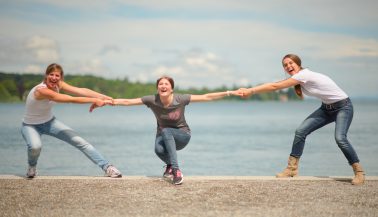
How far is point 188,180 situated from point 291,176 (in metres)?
1.82

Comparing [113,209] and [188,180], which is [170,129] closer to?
[188,180]

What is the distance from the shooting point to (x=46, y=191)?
23.3 ft

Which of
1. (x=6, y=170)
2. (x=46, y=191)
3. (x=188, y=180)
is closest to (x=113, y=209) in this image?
(x=46, y=191)

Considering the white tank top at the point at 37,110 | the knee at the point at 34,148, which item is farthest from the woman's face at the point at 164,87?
the knee at the point at 34,148

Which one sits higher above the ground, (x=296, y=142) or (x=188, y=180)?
(x=296, y=142)

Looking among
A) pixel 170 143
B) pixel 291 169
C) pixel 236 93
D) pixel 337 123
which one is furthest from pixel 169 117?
pixel 337 123

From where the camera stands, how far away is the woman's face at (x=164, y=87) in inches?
301

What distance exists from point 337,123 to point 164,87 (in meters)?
2.76

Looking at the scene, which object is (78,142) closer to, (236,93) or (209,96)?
(209,96)

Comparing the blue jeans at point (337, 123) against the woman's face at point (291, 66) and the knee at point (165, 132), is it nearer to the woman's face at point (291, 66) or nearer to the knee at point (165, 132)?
the woman's face at point (291, 66)

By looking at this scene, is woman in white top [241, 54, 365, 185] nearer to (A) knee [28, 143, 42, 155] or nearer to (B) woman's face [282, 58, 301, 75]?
(B) woman's face [282, 58, 301, 75]

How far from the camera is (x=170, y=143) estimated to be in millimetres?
7703

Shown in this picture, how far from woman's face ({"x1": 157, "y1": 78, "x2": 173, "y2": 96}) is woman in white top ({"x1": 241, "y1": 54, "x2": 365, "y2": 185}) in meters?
1.53

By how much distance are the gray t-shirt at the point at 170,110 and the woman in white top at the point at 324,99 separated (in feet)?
4.36
